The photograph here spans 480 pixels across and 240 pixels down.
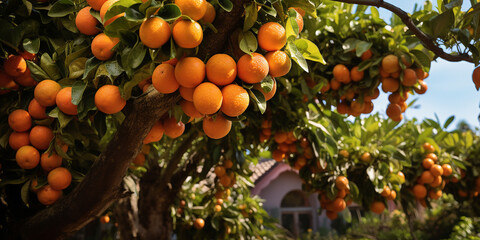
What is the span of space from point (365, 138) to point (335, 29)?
133 cm

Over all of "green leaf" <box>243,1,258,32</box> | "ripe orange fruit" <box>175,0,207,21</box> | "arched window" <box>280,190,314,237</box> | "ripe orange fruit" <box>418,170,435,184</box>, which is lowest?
"arched window" <box>280,190,314,237</box>

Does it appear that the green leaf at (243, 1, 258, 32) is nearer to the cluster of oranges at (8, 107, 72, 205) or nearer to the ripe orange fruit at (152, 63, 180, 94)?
the ripe orange fruit at (152, 63, 180, 94)

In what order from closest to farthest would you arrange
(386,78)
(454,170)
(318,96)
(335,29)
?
(386,78)
(335,29)
(318,96)
(454,170)

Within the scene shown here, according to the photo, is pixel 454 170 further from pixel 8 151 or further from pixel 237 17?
pixel 8 151

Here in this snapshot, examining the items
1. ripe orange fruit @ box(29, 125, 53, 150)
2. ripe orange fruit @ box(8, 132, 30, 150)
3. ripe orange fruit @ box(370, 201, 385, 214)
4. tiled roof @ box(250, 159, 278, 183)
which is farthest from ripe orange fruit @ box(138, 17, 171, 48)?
tiled roof @ box(250, 159, 278, 183)

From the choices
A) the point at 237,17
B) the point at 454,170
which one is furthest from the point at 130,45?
the point at 454,170

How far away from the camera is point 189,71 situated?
73 cm

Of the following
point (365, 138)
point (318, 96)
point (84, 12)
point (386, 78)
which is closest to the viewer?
point (84, 12)

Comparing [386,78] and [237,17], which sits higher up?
[237,17]

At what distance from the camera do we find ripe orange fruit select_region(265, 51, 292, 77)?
0.78 metres

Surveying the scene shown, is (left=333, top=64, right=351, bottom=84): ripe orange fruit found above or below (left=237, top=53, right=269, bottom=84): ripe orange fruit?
below

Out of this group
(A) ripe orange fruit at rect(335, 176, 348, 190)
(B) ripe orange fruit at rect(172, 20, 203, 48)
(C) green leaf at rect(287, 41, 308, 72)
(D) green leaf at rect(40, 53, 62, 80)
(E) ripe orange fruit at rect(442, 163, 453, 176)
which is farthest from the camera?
(E) ripe orange fruit at rect(442, 163, 453, 176)

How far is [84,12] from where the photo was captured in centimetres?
97

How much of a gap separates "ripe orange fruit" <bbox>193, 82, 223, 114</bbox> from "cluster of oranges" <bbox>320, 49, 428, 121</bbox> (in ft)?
4.27
